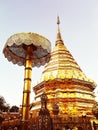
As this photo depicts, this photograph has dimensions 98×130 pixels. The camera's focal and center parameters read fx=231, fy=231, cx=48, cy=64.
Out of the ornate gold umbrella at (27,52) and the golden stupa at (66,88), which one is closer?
the ornate gold umbrella at (27,52)

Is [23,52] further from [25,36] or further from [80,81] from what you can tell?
[80,81]

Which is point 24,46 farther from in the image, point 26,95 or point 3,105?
point 3,105

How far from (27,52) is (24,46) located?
0.50 metres

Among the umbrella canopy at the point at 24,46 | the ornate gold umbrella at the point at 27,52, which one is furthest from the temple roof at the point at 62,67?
the umbrella canopy at the point at 24,46

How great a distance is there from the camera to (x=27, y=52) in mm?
9188

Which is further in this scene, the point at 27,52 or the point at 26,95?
the point at 27,52

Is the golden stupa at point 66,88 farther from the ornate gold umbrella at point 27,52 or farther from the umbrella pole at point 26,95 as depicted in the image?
the umbrella pole at point 26,95

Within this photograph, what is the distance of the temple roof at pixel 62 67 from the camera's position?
71.5ft

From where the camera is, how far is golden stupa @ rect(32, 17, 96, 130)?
1938cm

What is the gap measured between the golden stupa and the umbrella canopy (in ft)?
26.1

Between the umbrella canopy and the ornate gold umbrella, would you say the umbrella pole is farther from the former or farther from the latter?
the umbrella canopy

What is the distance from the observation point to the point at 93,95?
22328 millimetres

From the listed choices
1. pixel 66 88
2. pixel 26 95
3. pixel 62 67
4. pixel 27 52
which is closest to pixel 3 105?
Result: pixel 62 67

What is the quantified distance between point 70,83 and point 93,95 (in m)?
2.80
